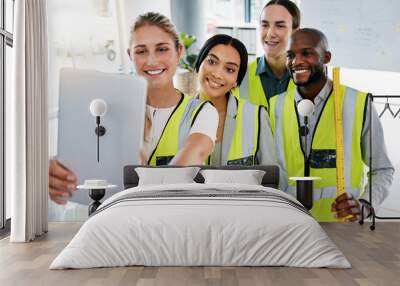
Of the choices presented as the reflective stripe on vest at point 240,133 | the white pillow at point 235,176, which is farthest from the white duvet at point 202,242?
the reflective stripe on vest at point 240,133

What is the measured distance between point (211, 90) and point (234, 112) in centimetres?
38

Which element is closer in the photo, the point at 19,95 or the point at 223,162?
the point at 19,95

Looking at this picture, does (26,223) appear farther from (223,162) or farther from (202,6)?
(202,6)

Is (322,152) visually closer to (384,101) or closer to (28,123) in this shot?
(384,101)

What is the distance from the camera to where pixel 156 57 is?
688cm

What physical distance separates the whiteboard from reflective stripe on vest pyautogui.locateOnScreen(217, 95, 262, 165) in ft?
3.90

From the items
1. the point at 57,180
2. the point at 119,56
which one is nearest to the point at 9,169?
the point at 57,180

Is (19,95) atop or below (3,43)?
below

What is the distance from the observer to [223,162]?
22.2 feet

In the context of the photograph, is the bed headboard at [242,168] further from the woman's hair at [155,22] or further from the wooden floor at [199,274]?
the wooden floor at [199,274]

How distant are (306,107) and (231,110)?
0.87 meters

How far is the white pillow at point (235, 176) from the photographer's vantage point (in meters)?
6.24

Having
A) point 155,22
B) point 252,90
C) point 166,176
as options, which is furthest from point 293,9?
point 166,176

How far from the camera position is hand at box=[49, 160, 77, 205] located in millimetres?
6895
